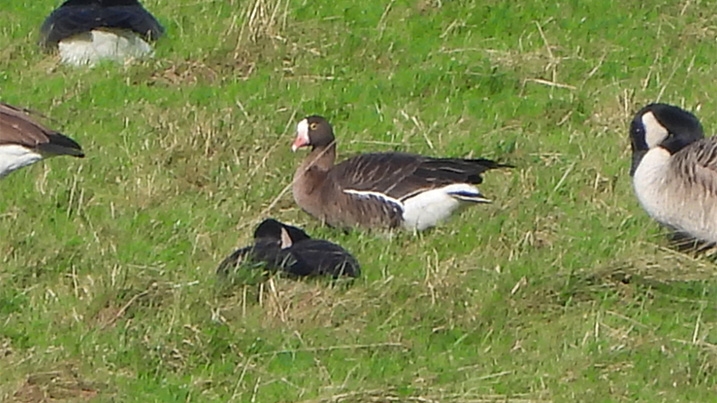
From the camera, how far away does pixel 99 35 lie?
1146 cm

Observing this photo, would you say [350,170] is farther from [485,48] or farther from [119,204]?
[485,48]

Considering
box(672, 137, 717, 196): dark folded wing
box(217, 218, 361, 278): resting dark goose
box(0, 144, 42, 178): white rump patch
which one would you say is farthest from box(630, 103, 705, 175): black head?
box(0, 144, 42, 178): white rump patch

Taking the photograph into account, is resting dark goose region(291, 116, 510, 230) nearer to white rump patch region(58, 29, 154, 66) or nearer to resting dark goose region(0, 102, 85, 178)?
resting dark goose region(0, 102, 85, 178)

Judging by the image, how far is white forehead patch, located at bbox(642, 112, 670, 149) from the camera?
8516 mm

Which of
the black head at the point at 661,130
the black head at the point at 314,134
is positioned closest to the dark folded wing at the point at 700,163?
the black head at the point at 661,130

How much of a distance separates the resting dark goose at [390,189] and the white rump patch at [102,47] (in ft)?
9.62

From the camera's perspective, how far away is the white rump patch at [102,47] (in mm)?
11406

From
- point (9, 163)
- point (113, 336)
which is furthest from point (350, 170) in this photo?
point (113, 336)

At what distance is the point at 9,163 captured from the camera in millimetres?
8406

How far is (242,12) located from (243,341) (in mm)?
5654

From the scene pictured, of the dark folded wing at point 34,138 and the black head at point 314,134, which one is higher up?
the dark folded wing at point 34,138

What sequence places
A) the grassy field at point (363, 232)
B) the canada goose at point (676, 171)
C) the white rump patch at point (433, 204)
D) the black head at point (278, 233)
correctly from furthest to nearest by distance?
1. the white rump patch at point (433, 204)
2. the canada goose at point (676, 171)
3. the black head at point (278, 233)
4. the grassy field at point (363, 232)

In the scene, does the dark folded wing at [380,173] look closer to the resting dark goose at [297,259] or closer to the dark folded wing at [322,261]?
the resting dark goose at [297,259]

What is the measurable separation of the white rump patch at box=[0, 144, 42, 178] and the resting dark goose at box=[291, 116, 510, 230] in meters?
1.47
